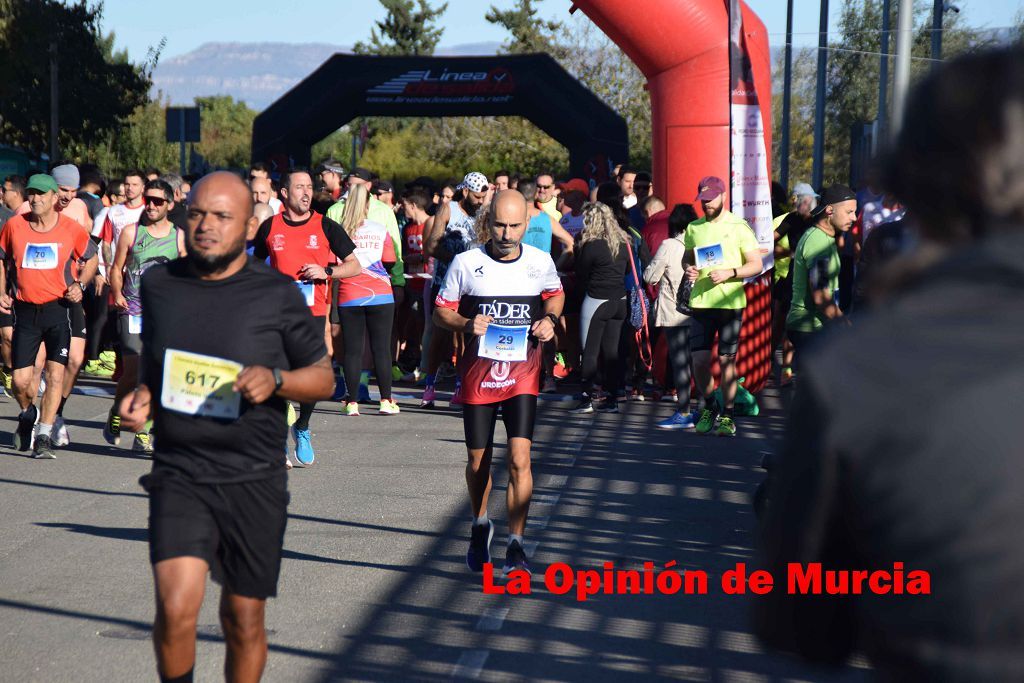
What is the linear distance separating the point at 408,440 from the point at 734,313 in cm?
276

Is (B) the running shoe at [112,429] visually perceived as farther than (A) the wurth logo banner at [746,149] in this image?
No

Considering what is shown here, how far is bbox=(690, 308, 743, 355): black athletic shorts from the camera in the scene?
10930 millimetres

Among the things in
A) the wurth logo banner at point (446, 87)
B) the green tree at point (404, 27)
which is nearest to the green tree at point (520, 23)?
the green tree at point (404, 27)

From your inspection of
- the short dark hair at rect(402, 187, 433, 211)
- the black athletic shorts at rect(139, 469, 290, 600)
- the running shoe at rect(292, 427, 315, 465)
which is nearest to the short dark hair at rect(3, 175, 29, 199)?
the short dark hair at rect(402, 187, 433, 211)

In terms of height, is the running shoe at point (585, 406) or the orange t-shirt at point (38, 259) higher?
the orange t-shirt at point (38, 259)

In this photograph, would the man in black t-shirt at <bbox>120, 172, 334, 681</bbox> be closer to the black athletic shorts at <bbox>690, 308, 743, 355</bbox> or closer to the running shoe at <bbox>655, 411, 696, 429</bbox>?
the black athletic shorts at <bbox>690, 308, 743, 355</bbox>

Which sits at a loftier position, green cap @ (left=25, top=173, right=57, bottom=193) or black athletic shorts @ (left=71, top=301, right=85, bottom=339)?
green cap @ (left=25, top=173, right=57, bottom=193)

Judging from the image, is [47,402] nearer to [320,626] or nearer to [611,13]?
[320,626]

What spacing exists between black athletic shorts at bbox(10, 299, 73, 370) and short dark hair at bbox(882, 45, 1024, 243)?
9.38 m

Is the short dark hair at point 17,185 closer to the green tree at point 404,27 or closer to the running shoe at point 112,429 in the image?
the running shoe at point 112,429

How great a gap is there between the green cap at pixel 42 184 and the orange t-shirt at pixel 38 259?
0.92 ft

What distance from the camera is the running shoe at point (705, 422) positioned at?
11133 mm

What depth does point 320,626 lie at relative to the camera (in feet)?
19.0

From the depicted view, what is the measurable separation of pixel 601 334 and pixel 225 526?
8.53m
